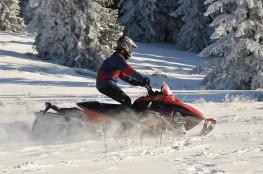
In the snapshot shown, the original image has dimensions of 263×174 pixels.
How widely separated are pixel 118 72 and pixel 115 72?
0.18 ft

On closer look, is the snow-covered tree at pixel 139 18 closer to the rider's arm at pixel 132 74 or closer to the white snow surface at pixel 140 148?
the white snow surface at pixel 140 148

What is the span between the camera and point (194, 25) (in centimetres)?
5384

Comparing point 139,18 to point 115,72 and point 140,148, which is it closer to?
point 115,72

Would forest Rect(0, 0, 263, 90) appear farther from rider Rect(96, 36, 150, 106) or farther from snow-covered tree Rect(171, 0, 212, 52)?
snow-covered tree Rect(171, 0, 212, 52)

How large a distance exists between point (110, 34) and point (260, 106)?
19.2 meters

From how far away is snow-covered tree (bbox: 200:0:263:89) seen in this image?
25469mm

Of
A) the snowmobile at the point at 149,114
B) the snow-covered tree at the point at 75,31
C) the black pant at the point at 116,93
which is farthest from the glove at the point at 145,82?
the snow-covered tree at the point at 75,31

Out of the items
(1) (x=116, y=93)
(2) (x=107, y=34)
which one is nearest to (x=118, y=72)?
(1) (x=116, y=93)

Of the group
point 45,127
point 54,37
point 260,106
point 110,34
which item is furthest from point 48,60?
point 45,127

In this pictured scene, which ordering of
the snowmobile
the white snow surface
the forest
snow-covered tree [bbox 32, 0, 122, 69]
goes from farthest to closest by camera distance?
snow-covered tree [bbox 32, 0, 122, 69]
the forest
the snowmobile
the white snow surface

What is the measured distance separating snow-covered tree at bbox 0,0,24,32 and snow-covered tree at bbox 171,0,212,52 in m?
15.7

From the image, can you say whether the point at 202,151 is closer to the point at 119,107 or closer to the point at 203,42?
the point at 119,107

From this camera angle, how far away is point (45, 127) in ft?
33.3

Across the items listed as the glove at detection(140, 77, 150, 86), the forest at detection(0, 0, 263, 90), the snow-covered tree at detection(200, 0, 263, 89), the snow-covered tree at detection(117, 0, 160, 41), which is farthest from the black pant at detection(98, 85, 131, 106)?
the snow-covered tree at detection(117, 0, 160, 41)
